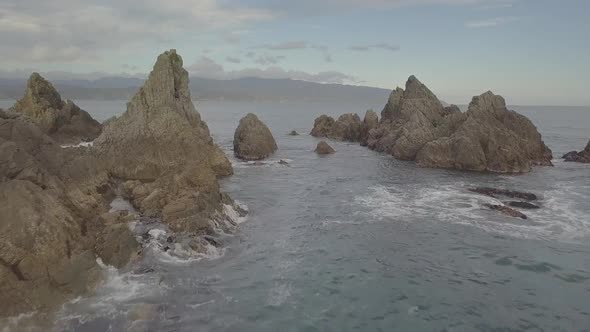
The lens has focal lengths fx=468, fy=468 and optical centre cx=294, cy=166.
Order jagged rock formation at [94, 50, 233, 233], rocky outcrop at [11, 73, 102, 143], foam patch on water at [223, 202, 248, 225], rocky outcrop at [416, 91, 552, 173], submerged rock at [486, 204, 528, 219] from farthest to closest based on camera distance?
1. rocky outcrop at [11, 73, 102, 143]
2. rocky outcrop at [416, 91, 552, 173]
3. submerged rock at [486, 204, 528, 219]
4. foam patch on water at [223, 202, 248, 225]
5. jagged rock formation at [94, 50, 233, 233]

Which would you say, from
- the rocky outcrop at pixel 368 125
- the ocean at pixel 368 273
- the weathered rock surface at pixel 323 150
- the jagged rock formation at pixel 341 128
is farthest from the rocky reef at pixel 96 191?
the jagged rock formation at pixel 341 128

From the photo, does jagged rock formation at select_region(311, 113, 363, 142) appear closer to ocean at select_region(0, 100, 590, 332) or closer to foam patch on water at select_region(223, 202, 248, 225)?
ocean at select_region(0, 100, 590, 332)

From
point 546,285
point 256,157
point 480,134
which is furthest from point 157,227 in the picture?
point 480,134

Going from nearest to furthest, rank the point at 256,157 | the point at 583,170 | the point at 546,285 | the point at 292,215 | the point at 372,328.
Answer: the point at 372,328
the point at 546,285
the point at 292,215
the point at 583,170
the point at 256,157

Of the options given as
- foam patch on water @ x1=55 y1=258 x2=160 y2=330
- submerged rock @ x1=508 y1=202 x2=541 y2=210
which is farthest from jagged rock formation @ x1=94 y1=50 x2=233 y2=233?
submerged rock @ x1=508 y1=202 x2=541 y2=210

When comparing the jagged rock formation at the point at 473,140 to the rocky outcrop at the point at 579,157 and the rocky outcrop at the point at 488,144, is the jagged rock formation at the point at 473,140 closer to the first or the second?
the rocky outcrop at the point at 488,144

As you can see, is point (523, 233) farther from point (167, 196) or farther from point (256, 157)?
point (256, 157)
